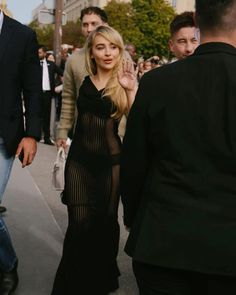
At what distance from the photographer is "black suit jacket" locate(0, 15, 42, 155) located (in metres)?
3.51

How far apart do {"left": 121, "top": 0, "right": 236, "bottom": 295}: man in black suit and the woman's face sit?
78.4 inches

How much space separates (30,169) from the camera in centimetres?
842

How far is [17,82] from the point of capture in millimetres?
3584

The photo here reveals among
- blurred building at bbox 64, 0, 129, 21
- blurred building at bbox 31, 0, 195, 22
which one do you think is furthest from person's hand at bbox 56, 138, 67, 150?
blurred building at bbox 64, 0, 129, 21

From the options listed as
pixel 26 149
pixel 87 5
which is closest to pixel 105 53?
pixel 26 149

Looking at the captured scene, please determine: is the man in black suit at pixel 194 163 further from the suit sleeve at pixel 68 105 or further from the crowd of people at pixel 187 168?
the suit sleeve at pixel 68 105

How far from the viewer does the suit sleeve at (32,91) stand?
11.9 feet

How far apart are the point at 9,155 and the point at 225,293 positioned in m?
2.02

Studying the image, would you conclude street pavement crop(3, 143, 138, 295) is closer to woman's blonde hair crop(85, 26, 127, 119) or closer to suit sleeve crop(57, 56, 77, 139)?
suit sleeve crop(57, 56, 77, 139)

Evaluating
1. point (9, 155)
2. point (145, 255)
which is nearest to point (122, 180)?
point (145, 255)

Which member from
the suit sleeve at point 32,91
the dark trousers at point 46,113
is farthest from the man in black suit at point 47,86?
the suit sleeve at point 32,91

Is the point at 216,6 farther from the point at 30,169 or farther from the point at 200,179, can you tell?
the point at 30,169

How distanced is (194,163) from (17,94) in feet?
6.36

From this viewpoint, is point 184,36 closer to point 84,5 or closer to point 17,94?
point 17,94
